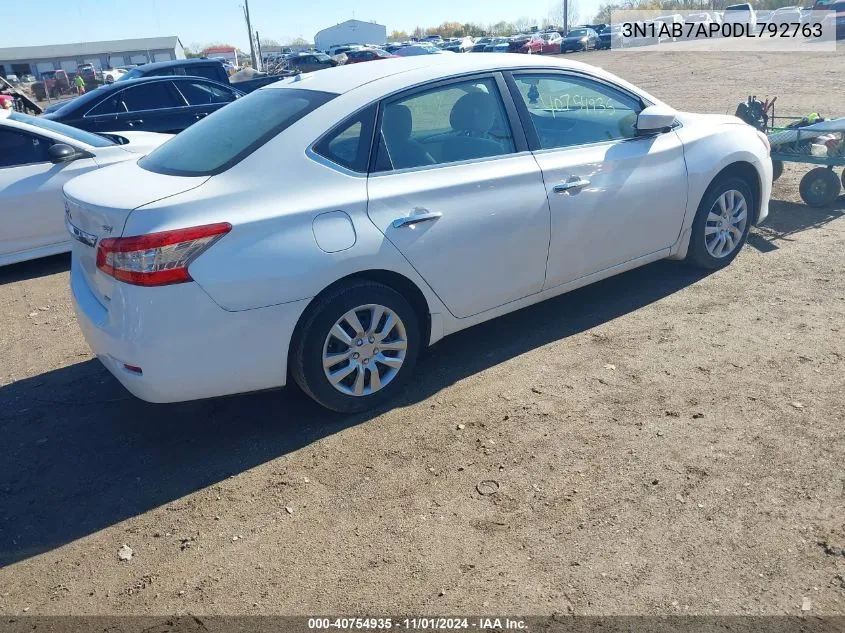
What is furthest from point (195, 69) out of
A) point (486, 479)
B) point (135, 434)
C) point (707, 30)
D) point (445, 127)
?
point (707, 30)

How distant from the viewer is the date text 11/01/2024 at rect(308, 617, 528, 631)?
8.54 ft

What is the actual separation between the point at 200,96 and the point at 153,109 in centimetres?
78

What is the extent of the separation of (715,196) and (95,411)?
4416 mm

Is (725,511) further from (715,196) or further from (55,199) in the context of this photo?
(55,199)

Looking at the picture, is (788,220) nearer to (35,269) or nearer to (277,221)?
(277,221)

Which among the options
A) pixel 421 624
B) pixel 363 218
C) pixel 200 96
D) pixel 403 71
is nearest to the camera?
pixel 421 624

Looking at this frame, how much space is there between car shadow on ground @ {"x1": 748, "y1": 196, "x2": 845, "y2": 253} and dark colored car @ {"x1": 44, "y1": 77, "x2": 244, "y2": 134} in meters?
7.76

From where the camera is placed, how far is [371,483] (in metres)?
3.45

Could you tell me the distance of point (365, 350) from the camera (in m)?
3.94

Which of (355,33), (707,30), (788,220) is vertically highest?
(355,33)

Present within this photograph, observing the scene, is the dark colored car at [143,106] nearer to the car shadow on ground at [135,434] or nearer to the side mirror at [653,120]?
the car shadow on ground at [135,434]

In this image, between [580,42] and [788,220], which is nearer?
[788,220]

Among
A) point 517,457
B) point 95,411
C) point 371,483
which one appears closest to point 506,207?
point 517,457

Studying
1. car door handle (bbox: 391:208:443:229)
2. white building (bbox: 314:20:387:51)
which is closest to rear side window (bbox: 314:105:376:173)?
car door handle (bbox: 391:208:443:229)
